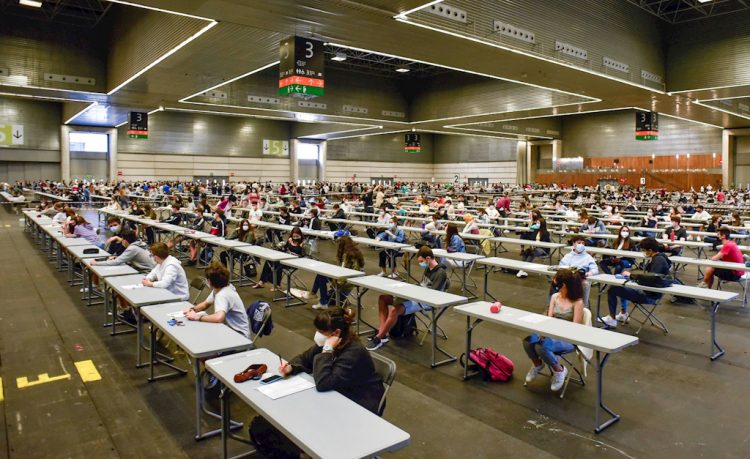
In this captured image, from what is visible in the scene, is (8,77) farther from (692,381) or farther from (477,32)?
(692,381)

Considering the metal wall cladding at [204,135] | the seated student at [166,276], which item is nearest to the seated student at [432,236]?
the seated student at [166,276]

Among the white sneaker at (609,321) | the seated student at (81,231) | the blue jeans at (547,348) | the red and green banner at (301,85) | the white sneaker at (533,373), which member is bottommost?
the white sneaker at (533,373)

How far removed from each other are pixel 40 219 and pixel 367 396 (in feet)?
46.8

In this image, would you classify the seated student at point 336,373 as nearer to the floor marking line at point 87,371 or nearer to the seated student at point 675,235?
the floor marking line at point 87,371

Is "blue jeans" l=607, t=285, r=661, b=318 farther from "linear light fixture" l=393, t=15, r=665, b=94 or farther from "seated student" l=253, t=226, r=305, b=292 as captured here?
"linear light fixture" l=393, t=15, r=665, b=94

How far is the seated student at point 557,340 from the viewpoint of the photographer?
5.03 metres

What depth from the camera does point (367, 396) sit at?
11.1 feet

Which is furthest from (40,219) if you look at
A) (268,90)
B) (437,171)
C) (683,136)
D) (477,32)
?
(437,171)

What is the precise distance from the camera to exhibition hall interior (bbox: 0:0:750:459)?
404cm

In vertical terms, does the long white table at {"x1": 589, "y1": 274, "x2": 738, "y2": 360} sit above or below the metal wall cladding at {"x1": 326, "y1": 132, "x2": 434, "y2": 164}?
below

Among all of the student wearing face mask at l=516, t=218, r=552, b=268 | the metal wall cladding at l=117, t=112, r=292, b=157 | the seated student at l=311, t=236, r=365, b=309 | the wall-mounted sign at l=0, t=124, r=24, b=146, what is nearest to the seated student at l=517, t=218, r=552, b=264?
the student wearing face mask at l=516, t=218, r=552, b=268

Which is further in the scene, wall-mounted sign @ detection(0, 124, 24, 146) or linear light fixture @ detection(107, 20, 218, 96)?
wall-mounted sign @ detection(0, 124, 24, 146)

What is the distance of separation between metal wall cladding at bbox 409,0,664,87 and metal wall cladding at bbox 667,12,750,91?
1.57 ft

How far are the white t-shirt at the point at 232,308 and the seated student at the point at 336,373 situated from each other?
1.55 m
